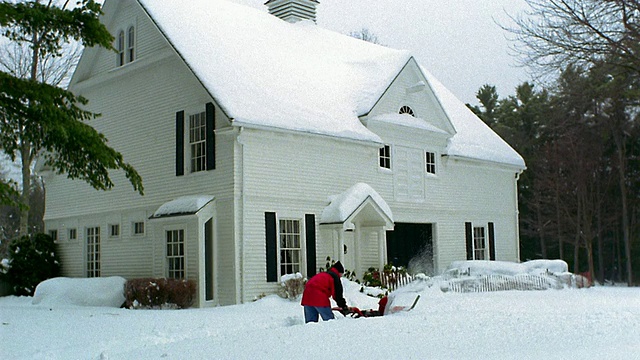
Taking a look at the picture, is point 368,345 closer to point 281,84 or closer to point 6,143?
point 6,143

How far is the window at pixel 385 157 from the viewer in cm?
2297

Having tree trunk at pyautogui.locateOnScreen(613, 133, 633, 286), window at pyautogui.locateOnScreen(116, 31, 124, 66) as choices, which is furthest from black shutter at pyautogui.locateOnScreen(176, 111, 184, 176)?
tree trunk at pyautogui.locateOnScreen(613, 133, 633, 286)

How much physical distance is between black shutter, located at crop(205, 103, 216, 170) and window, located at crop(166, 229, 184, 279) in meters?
2.07

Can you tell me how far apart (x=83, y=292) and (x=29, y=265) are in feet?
15.7

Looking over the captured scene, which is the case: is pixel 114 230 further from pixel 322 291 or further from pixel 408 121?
pixel 322 291

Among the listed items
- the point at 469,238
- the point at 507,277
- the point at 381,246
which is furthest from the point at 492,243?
the point at 381,246

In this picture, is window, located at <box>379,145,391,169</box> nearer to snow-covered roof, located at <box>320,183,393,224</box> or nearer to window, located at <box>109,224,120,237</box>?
snow-covered roof, located at <box>320,183,393,224</box>

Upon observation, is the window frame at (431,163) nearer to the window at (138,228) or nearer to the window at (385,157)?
the window at (385,157)

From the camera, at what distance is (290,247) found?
19781 millimetres

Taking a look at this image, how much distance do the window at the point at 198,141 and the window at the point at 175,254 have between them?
188 centimetres

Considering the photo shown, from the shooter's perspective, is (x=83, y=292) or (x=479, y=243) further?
(x=479, y=243)

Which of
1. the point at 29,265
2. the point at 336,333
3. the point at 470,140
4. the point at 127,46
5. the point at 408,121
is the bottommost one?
the point at 336,333

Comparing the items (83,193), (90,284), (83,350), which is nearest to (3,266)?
(83,193)

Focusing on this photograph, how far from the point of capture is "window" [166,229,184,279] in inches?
762
